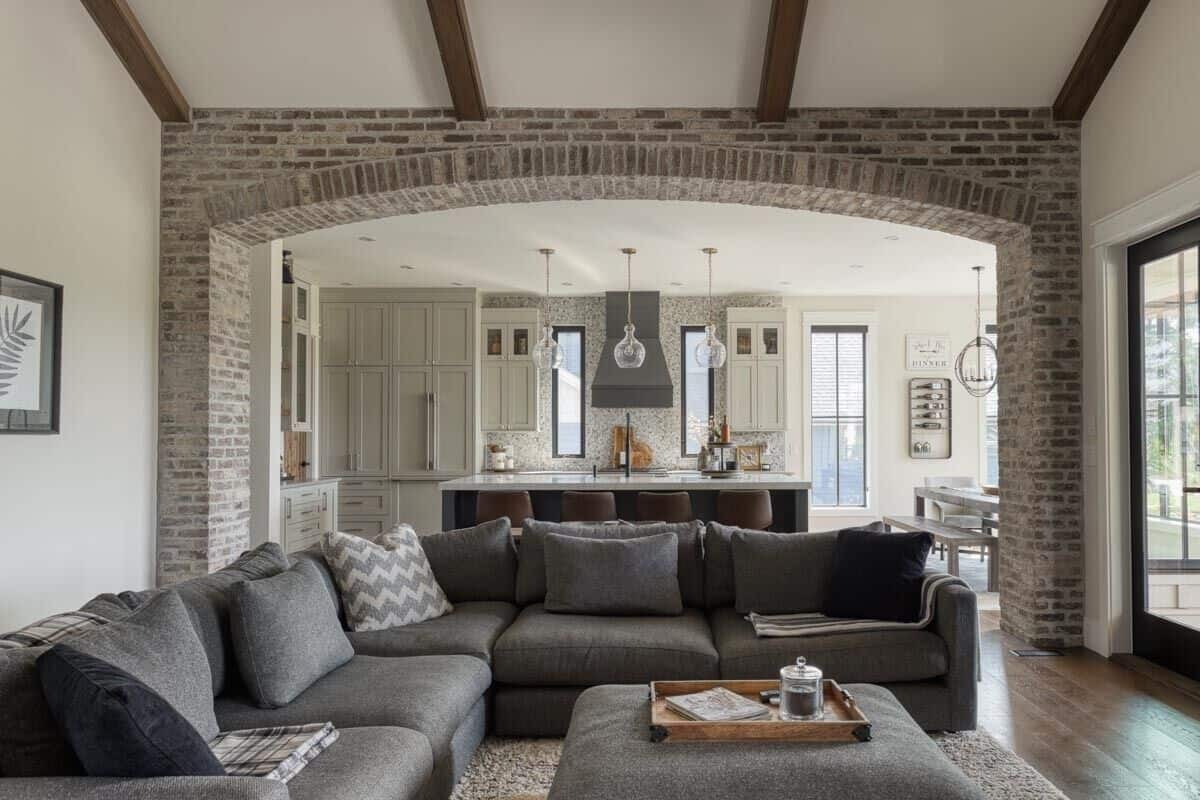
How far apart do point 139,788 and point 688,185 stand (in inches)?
171

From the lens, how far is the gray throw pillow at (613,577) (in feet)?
13.2

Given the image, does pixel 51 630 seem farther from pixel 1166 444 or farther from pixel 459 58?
pixel 1166 444

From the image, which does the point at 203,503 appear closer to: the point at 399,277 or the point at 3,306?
the point at 3,306

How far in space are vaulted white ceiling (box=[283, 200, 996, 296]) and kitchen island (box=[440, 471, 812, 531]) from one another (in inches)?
78.2

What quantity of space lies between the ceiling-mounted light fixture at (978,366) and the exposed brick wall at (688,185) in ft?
13.6

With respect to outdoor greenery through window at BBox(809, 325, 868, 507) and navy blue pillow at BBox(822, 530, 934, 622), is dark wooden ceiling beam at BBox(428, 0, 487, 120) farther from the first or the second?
outdoor greenery through window at BBox(809, 325, 868, 507)

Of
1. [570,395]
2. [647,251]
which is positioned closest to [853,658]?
[647,251]

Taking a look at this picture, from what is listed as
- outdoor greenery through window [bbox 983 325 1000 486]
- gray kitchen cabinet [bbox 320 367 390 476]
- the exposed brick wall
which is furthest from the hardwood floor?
gray kitchen cabinet [bbox 320 367 390 476]

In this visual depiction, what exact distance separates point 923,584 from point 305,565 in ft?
8.18

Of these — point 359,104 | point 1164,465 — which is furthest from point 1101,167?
point 359,104

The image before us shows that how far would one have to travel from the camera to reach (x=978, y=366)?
9492mm

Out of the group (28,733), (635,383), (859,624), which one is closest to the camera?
(28,733)

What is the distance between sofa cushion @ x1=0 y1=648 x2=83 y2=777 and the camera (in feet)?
6.17

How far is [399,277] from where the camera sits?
30.0 ft
